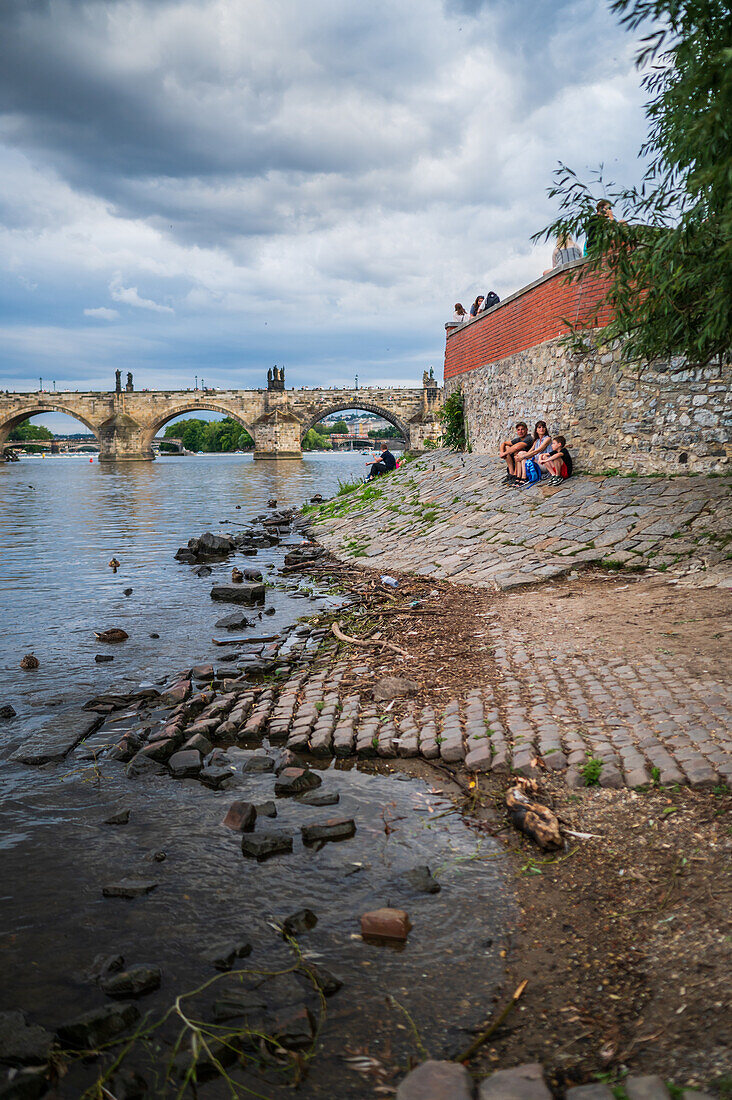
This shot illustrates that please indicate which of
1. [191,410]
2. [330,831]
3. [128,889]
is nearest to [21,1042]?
[128,889]

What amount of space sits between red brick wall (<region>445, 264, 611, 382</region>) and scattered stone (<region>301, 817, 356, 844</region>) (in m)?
7.07

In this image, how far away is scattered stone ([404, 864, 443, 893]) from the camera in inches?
134

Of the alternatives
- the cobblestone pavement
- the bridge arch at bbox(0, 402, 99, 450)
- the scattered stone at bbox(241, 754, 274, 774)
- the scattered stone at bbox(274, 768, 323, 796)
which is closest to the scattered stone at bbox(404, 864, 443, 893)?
the scattered stone at bbox(274, 768, 323, 796)

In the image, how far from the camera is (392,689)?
5.66 meters

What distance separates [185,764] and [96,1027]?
231 centimetres

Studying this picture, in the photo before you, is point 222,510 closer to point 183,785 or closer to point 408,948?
point 183,785

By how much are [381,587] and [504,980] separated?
7.06m

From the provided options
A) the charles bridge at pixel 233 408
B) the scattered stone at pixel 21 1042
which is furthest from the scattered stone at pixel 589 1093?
the charles bridge at pixel 233 408

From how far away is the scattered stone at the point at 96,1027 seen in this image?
255cm

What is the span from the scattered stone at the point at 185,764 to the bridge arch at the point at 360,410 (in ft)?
240

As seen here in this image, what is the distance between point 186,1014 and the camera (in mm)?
2688

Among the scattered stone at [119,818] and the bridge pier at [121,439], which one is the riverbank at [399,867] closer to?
the scattered stone at [119,818]

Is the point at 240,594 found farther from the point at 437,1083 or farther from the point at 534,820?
Result: the point at 437,1083

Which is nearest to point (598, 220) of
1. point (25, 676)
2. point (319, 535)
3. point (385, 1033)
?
point (385, 1033)
